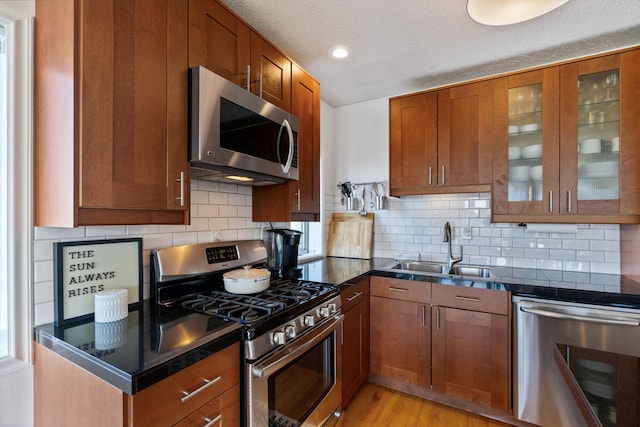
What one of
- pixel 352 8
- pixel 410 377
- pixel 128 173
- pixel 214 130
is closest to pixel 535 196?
pixel 410 377

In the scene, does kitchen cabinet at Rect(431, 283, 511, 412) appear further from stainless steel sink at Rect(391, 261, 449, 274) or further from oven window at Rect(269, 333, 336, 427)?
oven window at Rect(269, 333, 336, 427)

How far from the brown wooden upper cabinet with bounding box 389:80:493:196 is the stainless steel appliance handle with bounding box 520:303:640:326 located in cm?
87

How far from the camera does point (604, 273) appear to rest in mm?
2107

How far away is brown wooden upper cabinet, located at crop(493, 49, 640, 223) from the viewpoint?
6.03ft

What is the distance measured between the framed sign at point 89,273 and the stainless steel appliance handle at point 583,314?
6.99 ft

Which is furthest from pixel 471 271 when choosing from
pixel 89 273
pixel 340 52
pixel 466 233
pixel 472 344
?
pixel 89 273

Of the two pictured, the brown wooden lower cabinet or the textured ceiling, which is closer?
the textured ceiling

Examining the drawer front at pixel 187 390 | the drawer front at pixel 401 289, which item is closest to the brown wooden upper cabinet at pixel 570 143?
the drawer front at pixel 401 289

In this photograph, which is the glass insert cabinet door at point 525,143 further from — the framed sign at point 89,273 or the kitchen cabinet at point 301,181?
the framed sign at point 89,273

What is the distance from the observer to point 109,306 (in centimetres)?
116

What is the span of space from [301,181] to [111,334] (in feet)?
4.42

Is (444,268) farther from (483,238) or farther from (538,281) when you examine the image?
(538,281)

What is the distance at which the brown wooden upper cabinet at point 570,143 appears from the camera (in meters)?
1.84

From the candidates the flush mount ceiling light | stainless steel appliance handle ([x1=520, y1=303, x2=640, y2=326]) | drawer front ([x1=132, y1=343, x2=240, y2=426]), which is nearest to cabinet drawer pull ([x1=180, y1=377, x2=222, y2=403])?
drawer front ([x1=132, y1=343, x2=240, y2=426])
